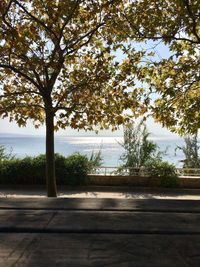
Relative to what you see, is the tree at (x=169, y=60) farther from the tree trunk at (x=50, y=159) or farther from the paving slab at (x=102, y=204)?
the paving slab at (x=102, y=204)

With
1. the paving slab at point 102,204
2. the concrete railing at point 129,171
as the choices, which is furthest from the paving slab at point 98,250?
the concrete railing at point 129,171

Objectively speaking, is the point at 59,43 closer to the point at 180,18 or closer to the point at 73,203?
the point at 180,18

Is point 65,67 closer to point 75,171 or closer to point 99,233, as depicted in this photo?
point 75,171

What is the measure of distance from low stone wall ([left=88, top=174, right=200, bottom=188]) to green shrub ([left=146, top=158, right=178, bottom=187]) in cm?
21

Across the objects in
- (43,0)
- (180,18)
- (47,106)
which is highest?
(43,0)

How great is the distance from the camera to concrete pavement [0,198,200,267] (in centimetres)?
168

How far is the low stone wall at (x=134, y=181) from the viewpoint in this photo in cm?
1681

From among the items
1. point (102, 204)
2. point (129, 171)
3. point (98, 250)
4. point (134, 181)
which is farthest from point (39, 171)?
point (98, 250)

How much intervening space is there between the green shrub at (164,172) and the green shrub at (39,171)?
2.81 m

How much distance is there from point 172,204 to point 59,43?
9.28 metres

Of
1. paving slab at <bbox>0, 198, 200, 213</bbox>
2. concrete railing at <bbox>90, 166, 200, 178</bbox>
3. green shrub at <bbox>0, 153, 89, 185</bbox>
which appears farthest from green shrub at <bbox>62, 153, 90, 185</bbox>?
paving slab at <bbox>0, 198, 200, 213</bbox>

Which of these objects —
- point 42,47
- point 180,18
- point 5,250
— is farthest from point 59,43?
point 5,250

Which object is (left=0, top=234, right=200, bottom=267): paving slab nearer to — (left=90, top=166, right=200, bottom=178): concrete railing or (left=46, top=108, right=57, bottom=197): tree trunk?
(left=46, top=108, right=57, bottom=197): tree trunk

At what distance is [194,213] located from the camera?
102 inches
